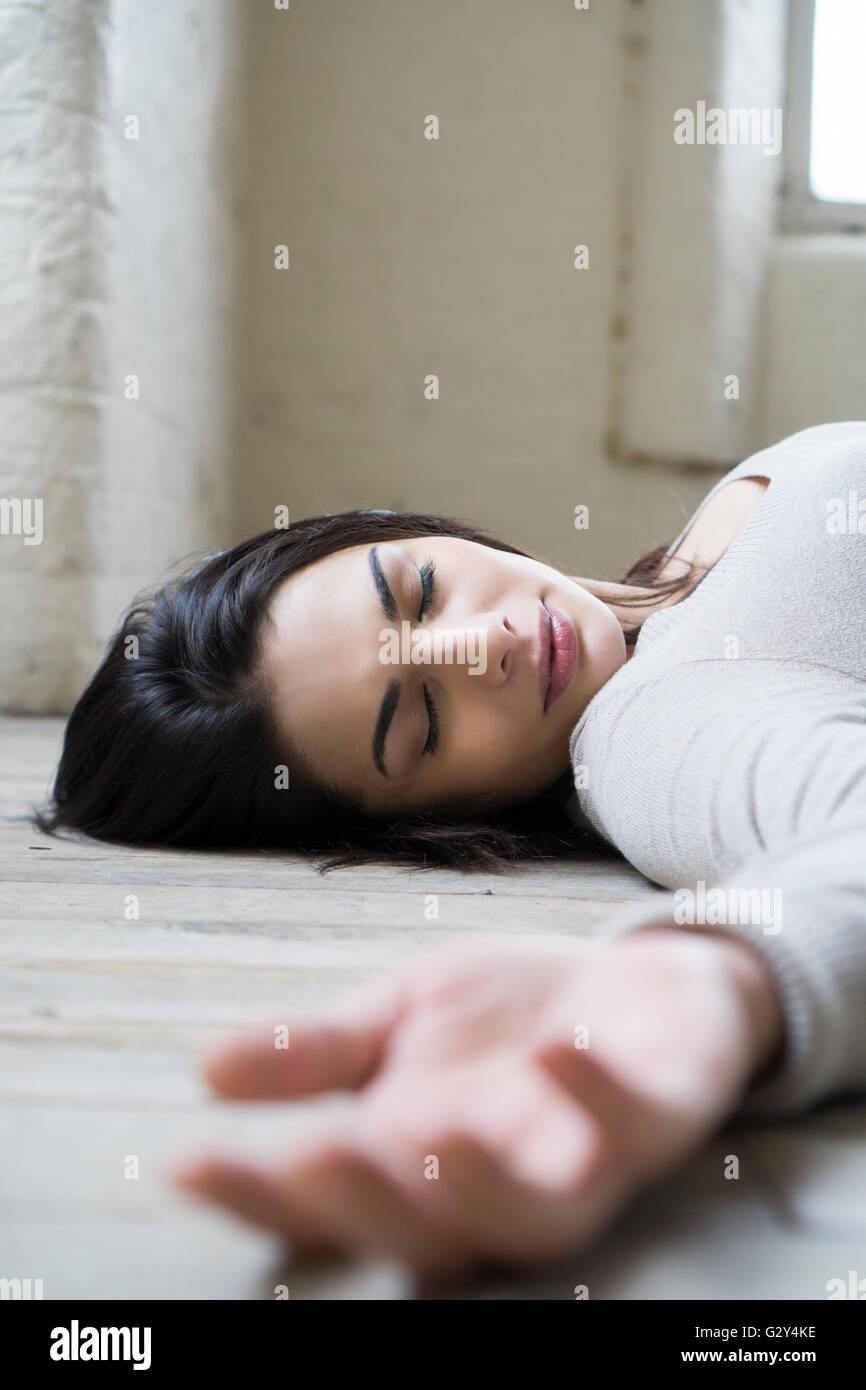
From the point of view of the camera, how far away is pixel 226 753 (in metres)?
1.32

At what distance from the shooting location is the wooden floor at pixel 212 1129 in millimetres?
437

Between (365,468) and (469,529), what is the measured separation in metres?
2.63

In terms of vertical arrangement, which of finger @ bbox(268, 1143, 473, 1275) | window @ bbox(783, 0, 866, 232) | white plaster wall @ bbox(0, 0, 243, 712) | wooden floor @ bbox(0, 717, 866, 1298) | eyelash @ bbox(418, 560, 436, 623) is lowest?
wooden floor @ bbox(0, 717, 866, 1298)

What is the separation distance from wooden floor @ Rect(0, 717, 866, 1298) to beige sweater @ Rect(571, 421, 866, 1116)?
0.06 metres

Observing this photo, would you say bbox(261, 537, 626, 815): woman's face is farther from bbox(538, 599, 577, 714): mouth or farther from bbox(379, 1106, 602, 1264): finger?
bbox(379, 1106, 602, 1264): finger

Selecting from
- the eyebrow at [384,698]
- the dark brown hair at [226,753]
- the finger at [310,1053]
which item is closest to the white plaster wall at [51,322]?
the dark brown hair at [226,753]

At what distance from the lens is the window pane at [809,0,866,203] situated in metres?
4.20

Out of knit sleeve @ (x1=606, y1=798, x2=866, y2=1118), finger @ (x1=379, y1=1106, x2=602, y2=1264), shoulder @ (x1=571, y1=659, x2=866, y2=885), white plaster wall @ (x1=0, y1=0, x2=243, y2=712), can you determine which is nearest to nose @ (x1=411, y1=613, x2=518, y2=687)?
shoulder @ (x1=571, y1=659, x2=866, y2=885)

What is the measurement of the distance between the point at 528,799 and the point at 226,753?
1.21ft

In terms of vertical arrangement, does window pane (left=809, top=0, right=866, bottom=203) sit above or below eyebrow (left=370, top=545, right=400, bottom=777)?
above

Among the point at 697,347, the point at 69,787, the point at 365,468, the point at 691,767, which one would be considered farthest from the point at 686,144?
the point at 691,767

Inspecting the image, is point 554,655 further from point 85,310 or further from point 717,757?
point 85,310

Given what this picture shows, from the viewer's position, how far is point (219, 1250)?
46cm
